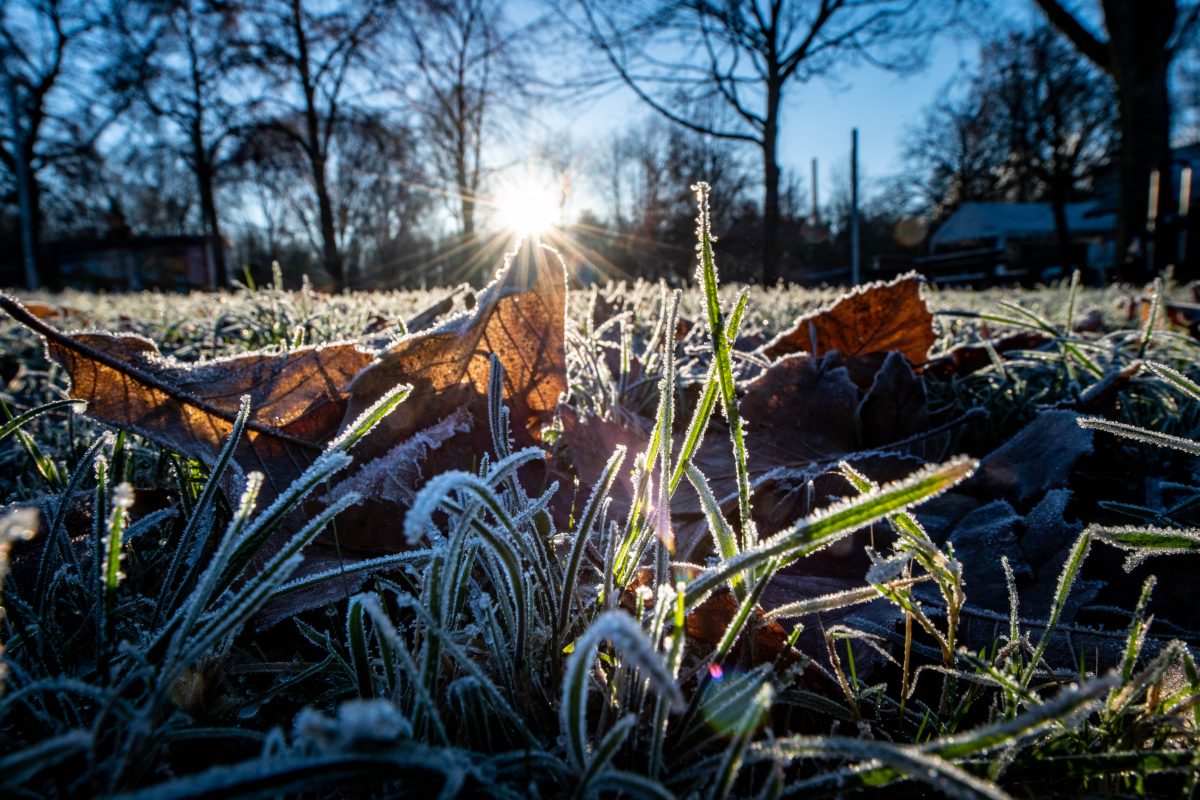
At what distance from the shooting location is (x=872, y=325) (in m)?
1.67

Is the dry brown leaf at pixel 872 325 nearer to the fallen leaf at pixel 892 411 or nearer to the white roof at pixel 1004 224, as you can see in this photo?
the fallen leaf at pixel 892 411

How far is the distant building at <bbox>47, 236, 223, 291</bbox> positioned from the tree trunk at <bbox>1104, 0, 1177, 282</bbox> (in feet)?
95.4

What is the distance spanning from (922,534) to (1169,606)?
1.56ft

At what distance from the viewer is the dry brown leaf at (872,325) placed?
5.31 feet

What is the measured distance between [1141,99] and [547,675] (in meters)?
15.0

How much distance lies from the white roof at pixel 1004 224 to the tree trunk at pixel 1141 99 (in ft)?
121

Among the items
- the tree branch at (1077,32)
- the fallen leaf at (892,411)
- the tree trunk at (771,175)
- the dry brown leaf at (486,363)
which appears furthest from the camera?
the tree trunk at (771,175)

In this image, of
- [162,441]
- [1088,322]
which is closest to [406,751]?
[162,441]

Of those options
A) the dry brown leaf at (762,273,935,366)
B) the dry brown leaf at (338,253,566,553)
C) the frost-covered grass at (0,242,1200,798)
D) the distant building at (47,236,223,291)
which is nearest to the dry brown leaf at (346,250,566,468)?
the dry brown leaf at (338,253,566,553)

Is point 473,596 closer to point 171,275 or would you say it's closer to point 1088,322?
point 1088,322

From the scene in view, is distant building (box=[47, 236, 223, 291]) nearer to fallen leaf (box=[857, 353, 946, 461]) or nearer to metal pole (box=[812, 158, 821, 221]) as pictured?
fallen leaf (box=[857, 353, 946, 461])

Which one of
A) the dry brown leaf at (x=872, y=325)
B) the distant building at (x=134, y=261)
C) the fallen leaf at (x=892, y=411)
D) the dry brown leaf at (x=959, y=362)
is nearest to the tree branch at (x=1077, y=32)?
the dry brown leaf at (x=959, y=362)

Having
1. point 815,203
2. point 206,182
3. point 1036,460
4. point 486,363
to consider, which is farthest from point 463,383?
point 815,203

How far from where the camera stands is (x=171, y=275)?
2869 cm
